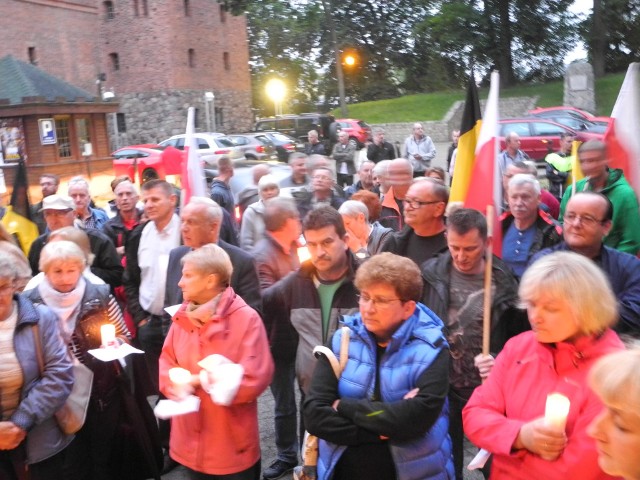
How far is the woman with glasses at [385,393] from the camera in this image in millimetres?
2850

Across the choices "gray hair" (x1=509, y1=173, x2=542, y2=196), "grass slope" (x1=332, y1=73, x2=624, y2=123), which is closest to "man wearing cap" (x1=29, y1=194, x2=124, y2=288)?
"gray hair" (x1=509, y1=173, x2=542, y2=196)

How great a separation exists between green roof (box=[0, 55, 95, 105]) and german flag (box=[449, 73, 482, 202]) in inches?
609

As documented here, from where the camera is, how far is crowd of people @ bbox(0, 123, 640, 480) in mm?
Result: 2691

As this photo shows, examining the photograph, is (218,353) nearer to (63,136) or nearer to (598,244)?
(598,244)

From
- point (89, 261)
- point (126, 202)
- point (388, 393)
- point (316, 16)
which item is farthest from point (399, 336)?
point (316, 16)

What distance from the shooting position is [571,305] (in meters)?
2.68

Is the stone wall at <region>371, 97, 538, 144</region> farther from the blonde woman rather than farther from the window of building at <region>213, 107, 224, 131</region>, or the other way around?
→ the blonde woman

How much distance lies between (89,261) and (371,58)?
48.0 m

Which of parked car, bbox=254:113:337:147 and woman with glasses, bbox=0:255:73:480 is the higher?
parked car, bbox=254:113:337:147

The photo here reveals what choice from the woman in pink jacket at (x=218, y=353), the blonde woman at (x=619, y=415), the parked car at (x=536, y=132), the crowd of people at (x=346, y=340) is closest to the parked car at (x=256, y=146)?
the parked car at (x=536, y=132)

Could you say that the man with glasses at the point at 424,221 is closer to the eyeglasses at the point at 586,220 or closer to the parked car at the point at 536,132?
the eyeglasses at the point at 586,220

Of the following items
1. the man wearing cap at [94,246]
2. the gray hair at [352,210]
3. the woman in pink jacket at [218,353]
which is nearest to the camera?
the woman in pink jacket at [218,353]

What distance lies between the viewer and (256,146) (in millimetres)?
25219

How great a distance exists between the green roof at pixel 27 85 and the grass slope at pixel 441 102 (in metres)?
22.7
